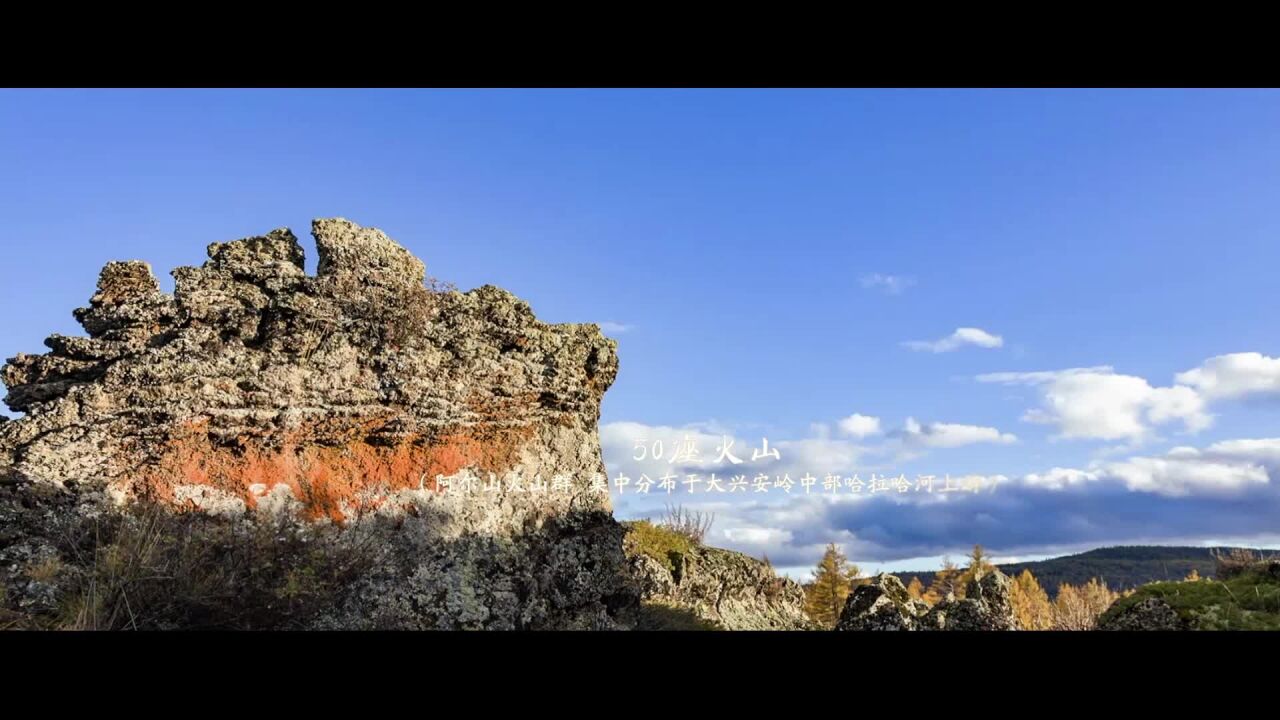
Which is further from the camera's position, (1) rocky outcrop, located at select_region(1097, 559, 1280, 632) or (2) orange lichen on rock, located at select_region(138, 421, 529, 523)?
(1) rocky outcrop, located at select_region(1097, 559, 1280, 632)

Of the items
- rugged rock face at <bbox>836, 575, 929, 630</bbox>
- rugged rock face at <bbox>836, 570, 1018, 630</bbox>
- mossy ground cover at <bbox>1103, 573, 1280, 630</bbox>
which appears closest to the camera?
mossy ground cover at <bbox>1103, 573, 1280, 630</bbox>

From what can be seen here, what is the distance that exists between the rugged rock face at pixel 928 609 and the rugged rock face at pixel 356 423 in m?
4.11

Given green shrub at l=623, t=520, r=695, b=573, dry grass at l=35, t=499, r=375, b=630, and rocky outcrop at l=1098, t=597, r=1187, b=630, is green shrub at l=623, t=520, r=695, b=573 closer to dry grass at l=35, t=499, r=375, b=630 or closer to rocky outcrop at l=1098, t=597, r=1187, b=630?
dry grass at l=35, t=499, r=375, b=630

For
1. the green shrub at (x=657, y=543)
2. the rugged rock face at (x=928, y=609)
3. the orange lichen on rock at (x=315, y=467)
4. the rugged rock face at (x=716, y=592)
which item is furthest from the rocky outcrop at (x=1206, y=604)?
the orange lichen on rock at (x=315, y=467)

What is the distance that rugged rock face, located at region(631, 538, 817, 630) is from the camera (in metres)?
18.2

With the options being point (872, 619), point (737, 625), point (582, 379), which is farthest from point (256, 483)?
point (737, 625)

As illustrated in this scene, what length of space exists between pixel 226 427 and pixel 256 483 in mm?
943

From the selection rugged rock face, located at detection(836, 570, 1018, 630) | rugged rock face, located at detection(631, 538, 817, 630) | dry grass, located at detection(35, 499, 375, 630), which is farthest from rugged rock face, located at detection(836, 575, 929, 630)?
dry grass, located at detection(35, 499, 375, 630)

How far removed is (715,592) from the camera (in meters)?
19.8

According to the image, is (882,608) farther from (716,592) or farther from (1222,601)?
(716,592)

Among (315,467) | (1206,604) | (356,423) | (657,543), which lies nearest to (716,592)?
(657,543)

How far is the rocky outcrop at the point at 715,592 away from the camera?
18.2 metres
